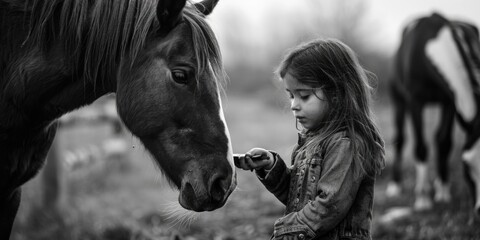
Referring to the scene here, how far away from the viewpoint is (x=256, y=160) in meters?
2.27

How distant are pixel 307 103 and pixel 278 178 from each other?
0.39m

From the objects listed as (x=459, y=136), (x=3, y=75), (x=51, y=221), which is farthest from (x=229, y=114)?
(x=3, y=75)

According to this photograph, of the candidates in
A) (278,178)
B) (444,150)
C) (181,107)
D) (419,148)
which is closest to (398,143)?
(419,148)

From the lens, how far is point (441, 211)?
5.17 m

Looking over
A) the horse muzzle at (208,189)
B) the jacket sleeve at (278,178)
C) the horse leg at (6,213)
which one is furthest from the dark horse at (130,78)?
the jacket sleeve at (278,178)

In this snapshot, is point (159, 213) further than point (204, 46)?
Yes

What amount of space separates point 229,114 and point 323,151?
56.0 ft

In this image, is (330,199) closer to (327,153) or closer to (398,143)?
(327,153)

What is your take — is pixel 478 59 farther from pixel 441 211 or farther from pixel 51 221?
pixel 51 221

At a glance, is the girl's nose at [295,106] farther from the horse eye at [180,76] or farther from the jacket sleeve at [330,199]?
the horse eye at [180,76]

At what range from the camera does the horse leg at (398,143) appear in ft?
21.3

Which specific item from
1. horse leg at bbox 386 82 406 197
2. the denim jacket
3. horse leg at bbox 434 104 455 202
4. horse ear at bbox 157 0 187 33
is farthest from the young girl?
horse leg at bbox 386 82 406 197

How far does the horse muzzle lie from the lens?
207 centimetres

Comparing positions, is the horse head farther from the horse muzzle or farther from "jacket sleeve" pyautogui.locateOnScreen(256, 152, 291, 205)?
"jacket sleeve" pyautogui.locateOnScreen(256, 152, 291, 205)
